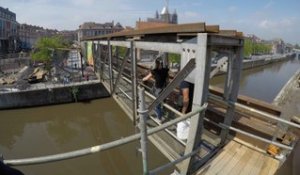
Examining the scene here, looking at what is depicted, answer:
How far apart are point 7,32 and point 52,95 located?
5945cm

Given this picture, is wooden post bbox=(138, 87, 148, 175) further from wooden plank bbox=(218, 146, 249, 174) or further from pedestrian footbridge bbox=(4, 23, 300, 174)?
wooden plank bbox=(218, 146, 249, 174)

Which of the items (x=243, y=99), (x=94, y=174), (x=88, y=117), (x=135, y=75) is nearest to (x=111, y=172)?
(x=94, y=174)

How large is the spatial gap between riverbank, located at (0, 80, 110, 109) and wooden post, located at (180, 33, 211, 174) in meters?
14.7

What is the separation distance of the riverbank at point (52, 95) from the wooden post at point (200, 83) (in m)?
14.7

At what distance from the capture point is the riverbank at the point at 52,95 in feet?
51.9

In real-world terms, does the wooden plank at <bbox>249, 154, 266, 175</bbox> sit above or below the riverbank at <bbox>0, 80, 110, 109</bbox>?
above

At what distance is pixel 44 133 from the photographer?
12352mm

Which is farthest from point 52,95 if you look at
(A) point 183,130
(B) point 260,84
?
(B) point 260,84

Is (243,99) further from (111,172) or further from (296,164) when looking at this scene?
(111,172)

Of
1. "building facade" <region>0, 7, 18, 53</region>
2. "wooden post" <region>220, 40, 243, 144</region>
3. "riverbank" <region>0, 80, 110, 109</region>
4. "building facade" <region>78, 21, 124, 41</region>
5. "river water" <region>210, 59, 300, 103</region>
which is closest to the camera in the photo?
"wooden post" <region>220, 40, 243, 144</region>

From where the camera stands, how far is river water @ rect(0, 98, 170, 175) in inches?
320

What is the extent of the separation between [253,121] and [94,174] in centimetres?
541

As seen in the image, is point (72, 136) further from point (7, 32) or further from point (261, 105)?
point (7, 32)

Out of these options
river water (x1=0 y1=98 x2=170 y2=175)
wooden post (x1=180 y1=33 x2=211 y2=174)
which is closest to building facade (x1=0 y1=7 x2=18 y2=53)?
river water (x1=0 y1=98 x2=170 y2=175)
